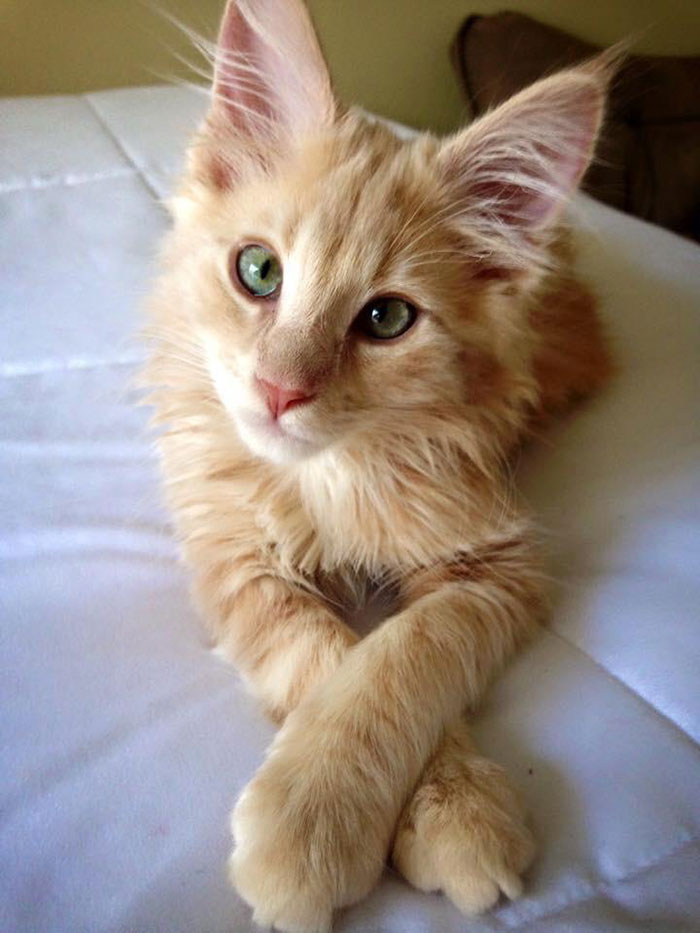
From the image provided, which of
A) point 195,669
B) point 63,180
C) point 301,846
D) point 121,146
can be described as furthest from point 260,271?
point 121,146

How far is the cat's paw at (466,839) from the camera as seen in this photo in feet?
2.23

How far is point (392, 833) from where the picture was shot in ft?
2.44

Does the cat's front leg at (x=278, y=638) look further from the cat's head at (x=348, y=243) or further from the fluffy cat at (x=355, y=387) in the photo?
the cat's head at (x=348, y=243)

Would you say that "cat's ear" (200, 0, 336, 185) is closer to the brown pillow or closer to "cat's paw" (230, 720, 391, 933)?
"cat's paw" (230, 720, 391, 933)

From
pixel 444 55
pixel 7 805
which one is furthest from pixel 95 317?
pixel 444 55

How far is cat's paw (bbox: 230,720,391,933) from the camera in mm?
663

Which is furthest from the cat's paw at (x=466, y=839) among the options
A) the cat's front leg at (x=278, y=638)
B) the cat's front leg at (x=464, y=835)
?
the cat's front leg at (x=278, y=638)

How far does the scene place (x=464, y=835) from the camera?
2.30 feet

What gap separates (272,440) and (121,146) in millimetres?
1469

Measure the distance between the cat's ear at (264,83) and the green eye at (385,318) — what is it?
0.32 m

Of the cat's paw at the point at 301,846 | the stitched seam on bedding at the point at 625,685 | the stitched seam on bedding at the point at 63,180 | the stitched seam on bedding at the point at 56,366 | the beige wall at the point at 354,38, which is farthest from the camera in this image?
the beige wall at the point at 354,38

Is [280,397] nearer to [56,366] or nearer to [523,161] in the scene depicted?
[523,161]

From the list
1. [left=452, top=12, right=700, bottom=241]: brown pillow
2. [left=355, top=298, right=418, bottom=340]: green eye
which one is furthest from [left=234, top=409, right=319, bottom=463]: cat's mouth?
[left=452, top=12, right=700, bottom=241]: brown pillow

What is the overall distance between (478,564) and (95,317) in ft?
3.02
